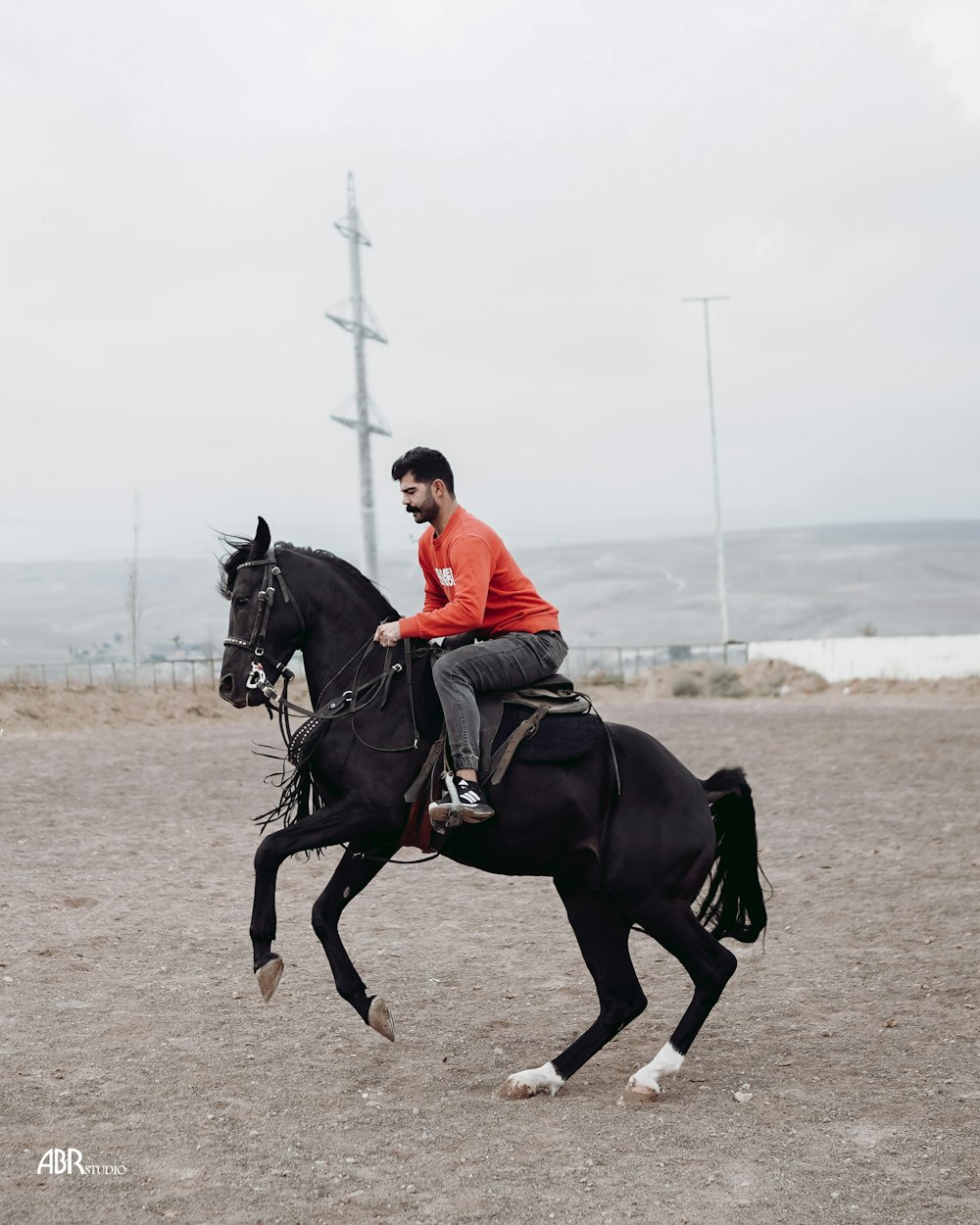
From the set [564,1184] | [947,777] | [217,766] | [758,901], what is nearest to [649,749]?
[758,901]

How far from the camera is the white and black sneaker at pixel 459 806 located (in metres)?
5.39

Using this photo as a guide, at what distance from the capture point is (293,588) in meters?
5.93

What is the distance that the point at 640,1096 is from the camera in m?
5.37

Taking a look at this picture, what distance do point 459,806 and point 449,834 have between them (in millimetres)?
298

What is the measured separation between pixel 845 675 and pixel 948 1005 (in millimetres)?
29644

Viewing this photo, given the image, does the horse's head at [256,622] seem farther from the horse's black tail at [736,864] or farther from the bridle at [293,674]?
the horse's black tail at [736,864]

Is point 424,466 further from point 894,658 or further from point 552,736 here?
point 894,658

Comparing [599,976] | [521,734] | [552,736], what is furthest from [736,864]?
[521,734]

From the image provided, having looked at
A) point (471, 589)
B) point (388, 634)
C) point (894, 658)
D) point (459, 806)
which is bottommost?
point (894, 658)

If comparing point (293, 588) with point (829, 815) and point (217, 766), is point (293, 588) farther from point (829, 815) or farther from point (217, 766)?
point (217, 766)

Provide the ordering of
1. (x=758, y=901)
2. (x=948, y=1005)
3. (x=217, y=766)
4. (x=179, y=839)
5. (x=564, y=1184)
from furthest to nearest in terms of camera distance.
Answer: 1. (x=217, y=766)
2. (x=179, y=839)
3. (x=948, y=1005)
4. (x=758, y=901)
5. (x=564, y=1184)

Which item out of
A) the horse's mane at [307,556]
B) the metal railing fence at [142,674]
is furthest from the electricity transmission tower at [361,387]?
the horse's mane at [307,556]

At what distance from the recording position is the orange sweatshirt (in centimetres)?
559

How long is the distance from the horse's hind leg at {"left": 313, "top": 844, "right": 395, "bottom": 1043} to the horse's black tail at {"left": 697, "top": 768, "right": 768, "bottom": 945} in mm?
1620
